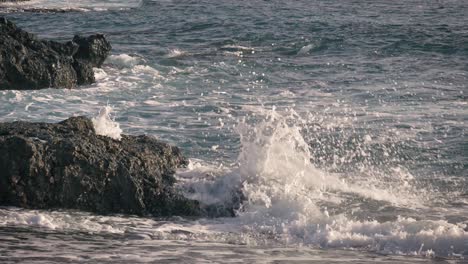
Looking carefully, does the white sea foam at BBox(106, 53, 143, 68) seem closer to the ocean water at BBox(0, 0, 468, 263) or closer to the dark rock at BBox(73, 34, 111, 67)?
the ocean water at BBox(0, 0, 468, 263)

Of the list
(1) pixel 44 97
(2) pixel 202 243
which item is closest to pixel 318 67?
(1) pixel 44 97

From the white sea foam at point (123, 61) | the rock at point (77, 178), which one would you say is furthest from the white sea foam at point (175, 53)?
the rock at point (77, 178)

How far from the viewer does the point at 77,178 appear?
9086mm

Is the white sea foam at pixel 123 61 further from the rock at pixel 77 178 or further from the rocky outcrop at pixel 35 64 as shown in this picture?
the rock at pixel 77 178

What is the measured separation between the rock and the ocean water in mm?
200

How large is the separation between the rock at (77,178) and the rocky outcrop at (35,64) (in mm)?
7145

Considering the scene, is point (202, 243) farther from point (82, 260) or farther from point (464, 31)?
point (464, 31)

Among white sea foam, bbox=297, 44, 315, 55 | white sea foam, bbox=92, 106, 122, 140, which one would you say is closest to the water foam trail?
white sea foam, bbox=92, 106, 122, 140

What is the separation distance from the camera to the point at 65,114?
14695 millimetres

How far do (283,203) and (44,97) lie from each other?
7465 mm

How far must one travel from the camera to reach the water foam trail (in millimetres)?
8625

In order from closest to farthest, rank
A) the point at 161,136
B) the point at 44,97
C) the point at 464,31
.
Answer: the point at 161,136, the point at 44,97, the point at 464,31

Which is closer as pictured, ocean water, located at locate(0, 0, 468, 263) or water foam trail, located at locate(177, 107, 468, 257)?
ocean water, located at locate(0, 0, 468, 263)

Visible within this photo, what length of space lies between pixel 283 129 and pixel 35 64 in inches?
281
